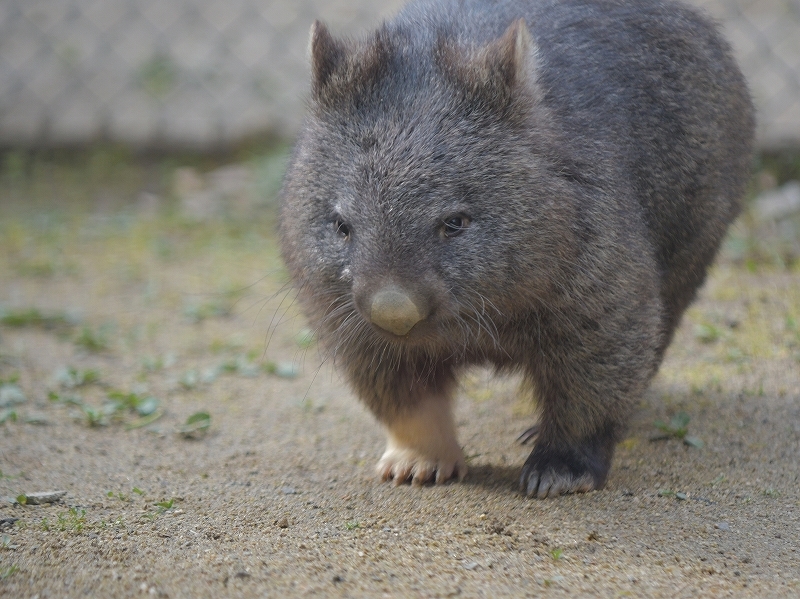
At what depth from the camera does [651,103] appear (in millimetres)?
3928

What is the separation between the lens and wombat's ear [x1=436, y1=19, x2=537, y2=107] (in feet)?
10.5

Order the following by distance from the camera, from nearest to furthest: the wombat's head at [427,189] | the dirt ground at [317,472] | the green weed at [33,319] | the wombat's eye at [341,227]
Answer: the dirt ground at [317,472]
the wombat's head at [427,189]
the wombat's eye at [341,227]
the green weed at [33,319]

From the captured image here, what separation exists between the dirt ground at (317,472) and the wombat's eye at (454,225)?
93cm

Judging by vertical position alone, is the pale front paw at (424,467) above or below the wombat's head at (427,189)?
below

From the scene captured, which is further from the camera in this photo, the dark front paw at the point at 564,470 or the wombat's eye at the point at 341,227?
the dark front paw at the point at 564,470

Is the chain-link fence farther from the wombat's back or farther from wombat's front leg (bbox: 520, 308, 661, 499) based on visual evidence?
wombat's front leg (bbox: 520, 308, 661, 499)

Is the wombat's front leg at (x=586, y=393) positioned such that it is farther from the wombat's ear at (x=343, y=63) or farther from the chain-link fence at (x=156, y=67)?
the chain-link fence at (x=156, y=67)

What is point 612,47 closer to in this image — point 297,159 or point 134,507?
point 297,159

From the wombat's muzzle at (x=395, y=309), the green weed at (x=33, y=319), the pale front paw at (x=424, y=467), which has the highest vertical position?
the wombat's muzzle at (x=395, y=309)

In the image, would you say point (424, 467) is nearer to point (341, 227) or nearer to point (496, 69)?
point (341, 227)

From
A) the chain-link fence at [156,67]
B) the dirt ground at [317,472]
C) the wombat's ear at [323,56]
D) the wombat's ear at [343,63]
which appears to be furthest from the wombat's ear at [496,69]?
the chain-link fence at [156,67]

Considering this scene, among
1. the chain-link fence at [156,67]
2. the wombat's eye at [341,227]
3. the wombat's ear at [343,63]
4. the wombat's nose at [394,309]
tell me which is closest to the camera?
the wombat's nose at [394,309]

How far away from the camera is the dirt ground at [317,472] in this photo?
2789 millimetres

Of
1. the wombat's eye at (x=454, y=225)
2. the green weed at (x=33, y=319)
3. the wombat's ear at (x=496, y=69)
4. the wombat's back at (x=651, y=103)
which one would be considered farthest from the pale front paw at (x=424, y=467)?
the green weed at (x=33, y=319)
